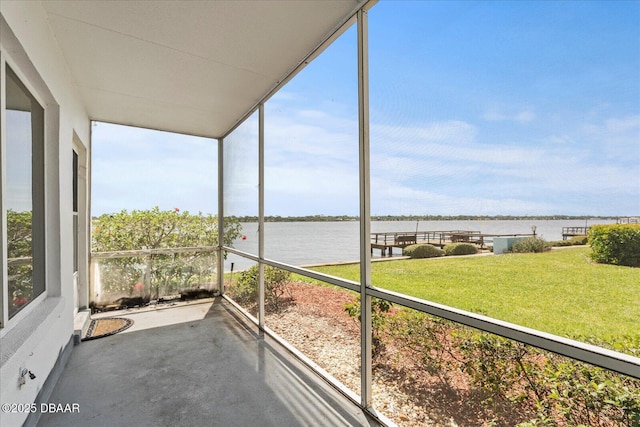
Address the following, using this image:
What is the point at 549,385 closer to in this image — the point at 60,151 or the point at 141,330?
the point at 60,151

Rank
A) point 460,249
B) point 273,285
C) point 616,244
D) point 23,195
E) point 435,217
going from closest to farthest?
point 616,244
point 460,249
point 435,217
point 23,195
point 273,285

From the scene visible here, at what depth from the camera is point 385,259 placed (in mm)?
2023

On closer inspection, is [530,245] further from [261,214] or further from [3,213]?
[261,214]

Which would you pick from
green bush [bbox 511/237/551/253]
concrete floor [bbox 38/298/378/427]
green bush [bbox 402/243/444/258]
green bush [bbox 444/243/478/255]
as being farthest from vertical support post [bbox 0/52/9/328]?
green bush [bbox 511/237/551/253]

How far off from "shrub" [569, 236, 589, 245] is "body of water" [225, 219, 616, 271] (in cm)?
4

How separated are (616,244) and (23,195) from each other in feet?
10.0

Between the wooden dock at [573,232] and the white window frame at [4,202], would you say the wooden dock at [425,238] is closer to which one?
the wooden dock at [573,232]

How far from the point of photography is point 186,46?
8.33 feet

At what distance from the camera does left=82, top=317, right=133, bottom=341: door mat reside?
141 inches

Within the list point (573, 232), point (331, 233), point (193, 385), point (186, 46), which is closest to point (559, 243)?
point (573, 232)

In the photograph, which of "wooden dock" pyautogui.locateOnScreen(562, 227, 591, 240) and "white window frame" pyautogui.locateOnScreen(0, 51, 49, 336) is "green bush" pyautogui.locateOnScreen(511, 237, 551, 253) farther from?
"white window frame" pyautogui.locateOnScreen(0, 51, 49, 336)

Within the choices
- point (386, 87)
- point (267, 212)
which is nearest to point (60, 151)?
point (267, 212)

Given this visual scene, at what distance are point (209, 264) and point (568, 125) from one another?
5.26m

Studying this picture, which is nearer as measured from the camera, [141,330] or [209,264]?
[141,330]
